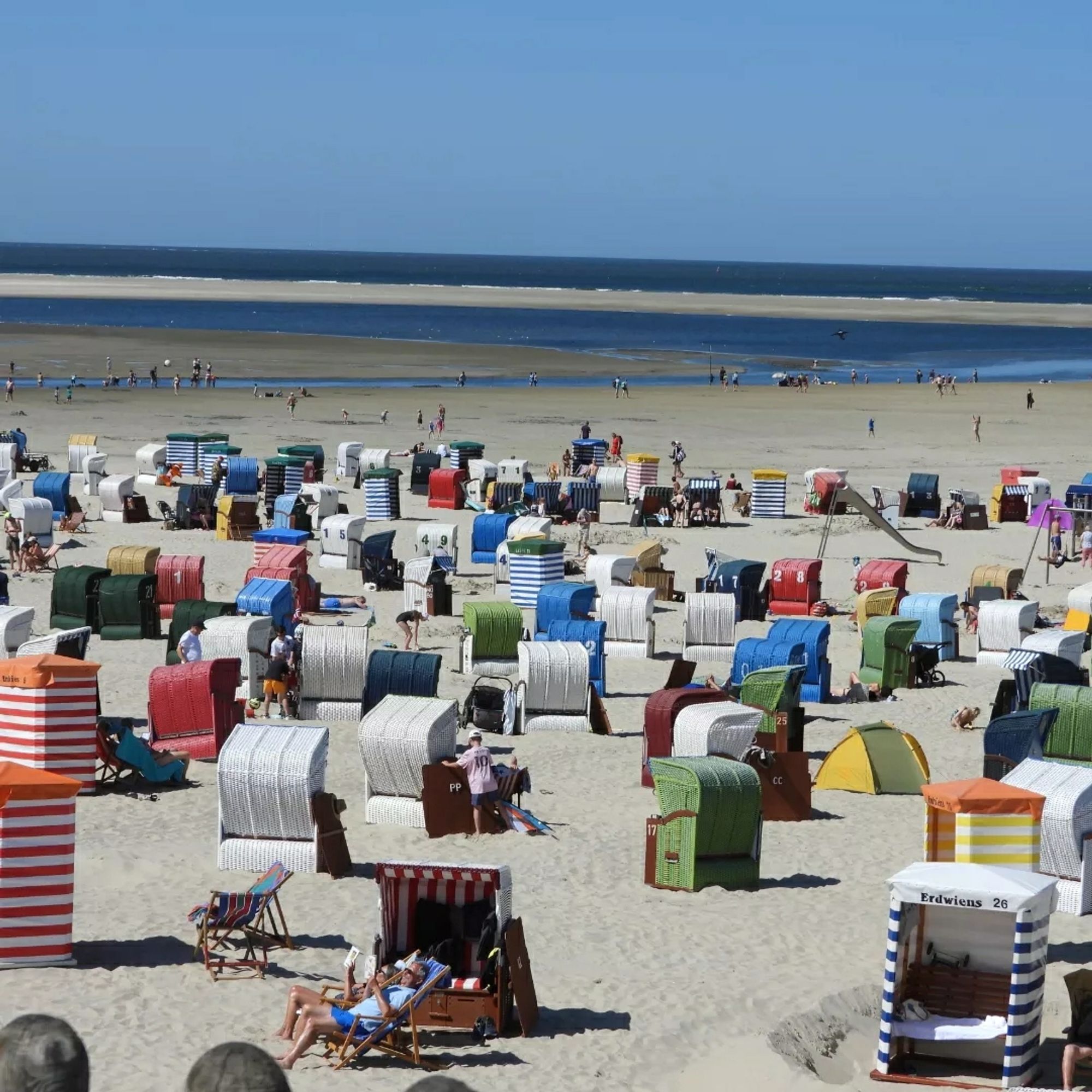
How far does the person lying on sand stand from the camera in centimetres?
2141

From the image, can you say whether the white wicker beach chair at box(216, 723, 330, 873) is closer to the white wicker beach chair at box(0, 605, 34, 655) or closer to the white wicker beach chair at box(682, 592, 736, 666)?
the white wicker beach chair at box(0, 605, 34, 655)

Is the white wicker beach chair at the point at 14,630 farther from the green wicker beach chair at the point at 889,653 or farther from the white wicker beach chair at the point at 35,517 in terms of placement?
the green wicker beach chair at the point at 889,653

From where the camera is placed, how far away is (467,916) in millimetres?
12141

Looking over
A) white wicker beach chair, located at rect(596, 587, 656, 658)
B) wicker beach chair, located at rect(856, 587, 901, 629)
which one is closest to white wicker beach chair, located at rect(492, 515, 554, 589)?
white wicker beach chair, located at rect(596, 587, 656, 658)

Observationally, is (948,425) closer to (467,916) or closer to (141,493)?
(141,493)

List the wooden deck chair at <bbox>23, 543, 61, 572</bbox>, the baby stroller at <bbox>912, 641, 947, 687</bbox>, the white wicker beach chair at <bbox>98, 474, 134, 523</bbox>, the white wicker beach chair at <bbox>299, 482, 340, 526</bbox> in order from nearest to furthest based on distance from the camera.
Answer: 1. the baby stroller at <bbox>912, 641, 947, 687</bbox>
2. the wooden deck chair at <bbox>23, 543, 61, 572</bbox>
3. the white wicker beach chair at <bbox>299, 482, 340, 526</bbox>
4. the white wicker beach chair at <bbox>98, 474, 134, 523</bbox>

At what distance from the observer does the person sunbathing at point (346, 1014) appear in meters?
10.9

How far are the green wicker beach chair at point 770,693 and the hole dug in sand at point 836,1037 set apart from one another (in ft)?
21.6

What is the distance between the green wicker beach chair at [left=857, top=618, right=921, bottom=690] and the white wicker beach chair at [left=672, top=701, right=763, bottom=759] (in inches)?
264

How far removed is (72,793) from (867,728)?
9257 mm

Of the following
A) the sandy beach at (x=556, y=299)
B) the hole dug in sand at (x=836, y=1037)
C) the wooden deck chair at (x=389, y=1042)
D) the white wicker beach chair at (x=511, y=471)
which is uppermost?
the sandy beach at (x=556, y=299)

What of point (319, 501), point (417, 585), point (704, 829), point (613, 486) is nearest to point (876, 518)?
point (613, 486)

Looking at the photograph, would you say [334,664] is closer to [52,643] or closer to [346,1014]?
[52,643]

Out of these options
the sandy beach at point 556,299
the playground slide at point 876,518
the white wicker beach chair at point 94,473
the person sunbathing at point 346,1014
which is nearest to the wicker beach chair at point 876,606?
the playground slide at point 876,518
